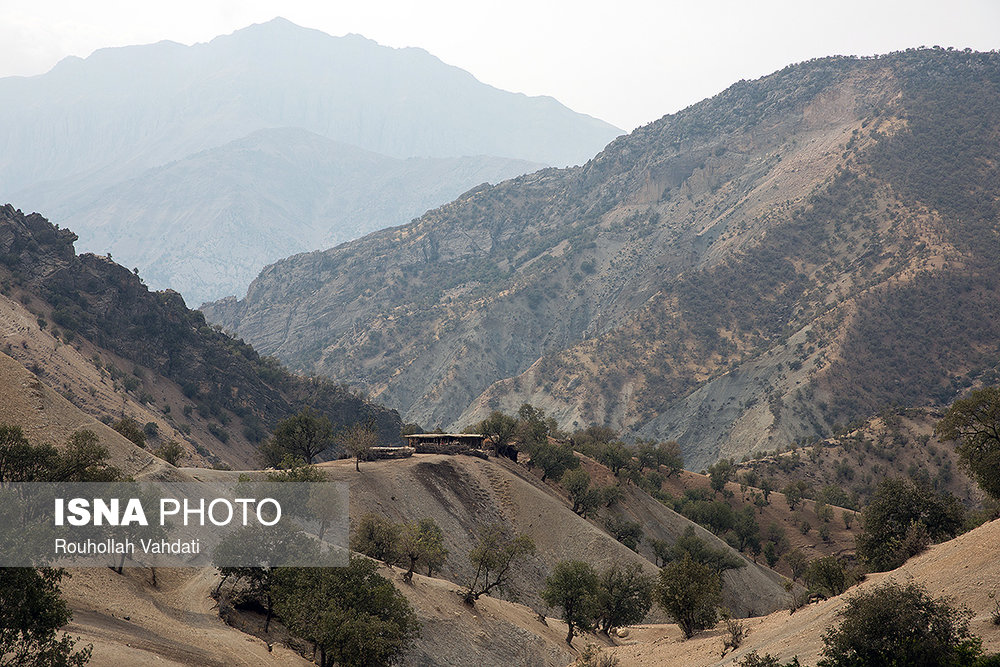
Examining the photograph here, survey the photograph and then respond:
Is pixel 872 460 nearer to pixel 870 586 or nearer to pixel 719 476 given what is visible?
pixel 719 476

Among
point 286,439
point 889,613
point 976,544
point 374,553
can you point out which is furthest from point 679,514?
point 889,613

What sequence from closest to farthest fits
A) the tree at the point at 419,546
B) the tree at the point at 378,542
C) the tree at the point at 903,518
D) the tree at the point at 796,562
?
the tree at the point at 903,518
the tree at the point at 419,546
the tree at the point at 378,542
the tree at the point at 796,562

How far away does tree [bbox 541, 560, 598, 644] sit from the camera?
60.0 meters

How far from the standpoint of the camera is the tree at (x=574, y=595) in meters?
60.0

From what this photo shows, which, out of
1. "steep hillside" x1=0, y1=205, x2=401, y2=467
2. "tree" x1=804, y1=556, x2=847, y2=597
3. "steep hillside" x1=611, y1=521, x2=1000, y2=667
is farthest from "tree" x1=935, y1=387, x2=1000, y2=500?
"steep hillside" x1=0, y1=205, x2=401, y2=467

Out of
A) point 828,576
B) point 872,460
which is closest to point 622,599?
point 828,576

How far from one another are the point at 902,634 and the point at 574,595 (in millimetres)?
31859

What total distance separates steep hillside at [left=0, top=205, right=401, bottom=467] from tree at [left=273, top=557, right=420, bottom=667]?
218 feet

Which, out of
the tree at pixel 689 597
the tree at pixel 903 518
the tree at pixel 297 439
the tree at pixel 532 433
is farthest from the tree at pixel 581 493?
the tree at pixel 903 518

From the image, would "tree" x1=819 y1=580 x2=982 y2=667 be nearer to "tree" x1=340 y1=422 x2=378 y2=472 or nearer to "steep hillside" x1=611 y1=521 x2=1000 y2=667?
"steep hillside" x1=611 y1=521 x2=1000 y2=667

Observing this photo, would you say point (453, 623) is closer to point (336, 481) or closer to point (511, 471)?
point (336, 481)

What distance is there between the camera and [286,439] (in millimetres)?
88750

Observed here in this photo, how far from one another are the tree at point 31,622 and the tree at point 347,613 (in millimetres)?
11865

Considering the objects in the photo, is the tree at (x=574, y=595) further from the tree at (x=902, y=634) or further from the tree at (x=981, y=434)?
the tree at (x=902, y=634)
